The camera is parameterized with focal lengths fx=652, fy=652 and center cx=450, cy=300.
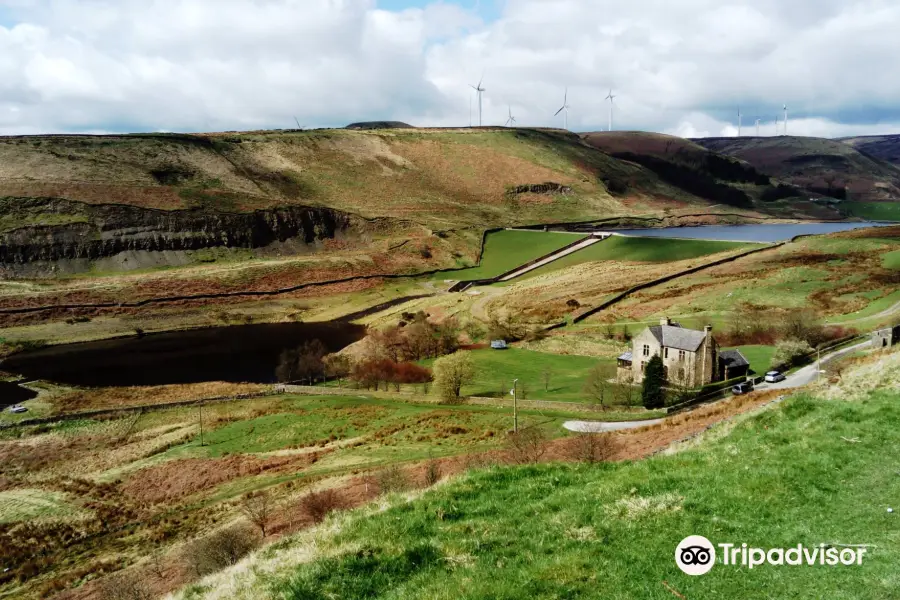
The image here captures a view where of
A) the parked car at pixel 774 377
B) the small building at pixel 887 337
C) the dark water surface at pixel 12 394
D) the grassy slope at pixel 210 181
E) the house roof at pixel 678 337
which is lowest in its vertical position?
the dark water surface at pixel 12 394

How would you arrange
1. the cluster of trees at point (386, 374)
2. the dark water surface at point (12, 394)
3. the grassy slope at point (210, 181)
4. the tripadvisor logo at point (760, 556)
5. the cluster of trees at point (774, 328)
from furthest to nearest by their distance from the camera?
the grassy slope at point (210, 181) → the dark water surface at point (12, 394) → the cluster of trees at point (386, 374) → the cluster of trees at point (774, 328) → the tripadvisor logo at point (760, 556)

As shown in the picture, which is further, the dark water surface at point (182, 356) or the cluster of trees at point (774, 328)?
the dark water surface at point (182, 356)

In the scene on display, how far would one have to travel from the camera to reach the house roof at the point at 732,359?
55.2 metres

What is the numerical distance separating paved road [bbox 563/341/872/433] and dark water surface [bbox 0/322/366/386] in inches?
1757

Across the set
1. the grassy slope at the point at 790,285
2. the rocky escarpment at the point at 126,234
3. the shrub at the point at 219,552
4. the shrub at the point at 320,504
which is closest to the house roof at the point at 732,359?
the grassy slope at the point at 790,285

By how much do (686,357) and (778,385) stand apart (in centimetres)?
869

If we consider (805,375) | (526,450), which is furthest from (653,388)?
(526,450)

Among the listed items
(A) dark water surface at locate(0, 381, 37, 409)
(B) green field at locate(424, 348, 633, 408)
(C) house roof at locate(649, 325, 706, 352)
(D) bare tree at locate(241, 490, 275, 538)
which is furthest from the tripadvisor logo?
(A) dark water surface at locate(0, 381, 37, 409)

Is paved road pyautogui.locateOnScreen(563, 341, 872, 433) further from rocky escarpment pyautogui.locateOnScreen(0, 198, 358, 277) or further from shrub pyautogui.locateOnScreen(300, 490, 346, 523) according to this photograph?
rocky escarpment pyautogui.locateOnScreen(0, 198, 358, 277)

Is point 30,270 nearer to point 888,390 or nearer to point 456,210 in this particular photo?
point 456,210

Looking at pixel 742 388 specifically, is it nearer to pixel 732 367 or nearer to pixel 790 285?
pixel 732 367

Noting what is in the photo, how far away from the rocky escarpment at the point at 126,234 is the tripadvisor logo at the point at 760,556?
13681cm

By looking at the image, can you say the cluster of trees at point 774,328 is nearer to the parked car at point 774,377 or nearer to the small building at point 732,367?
the small building at point 732,367

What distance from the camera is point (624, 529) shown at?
13.0 meters
